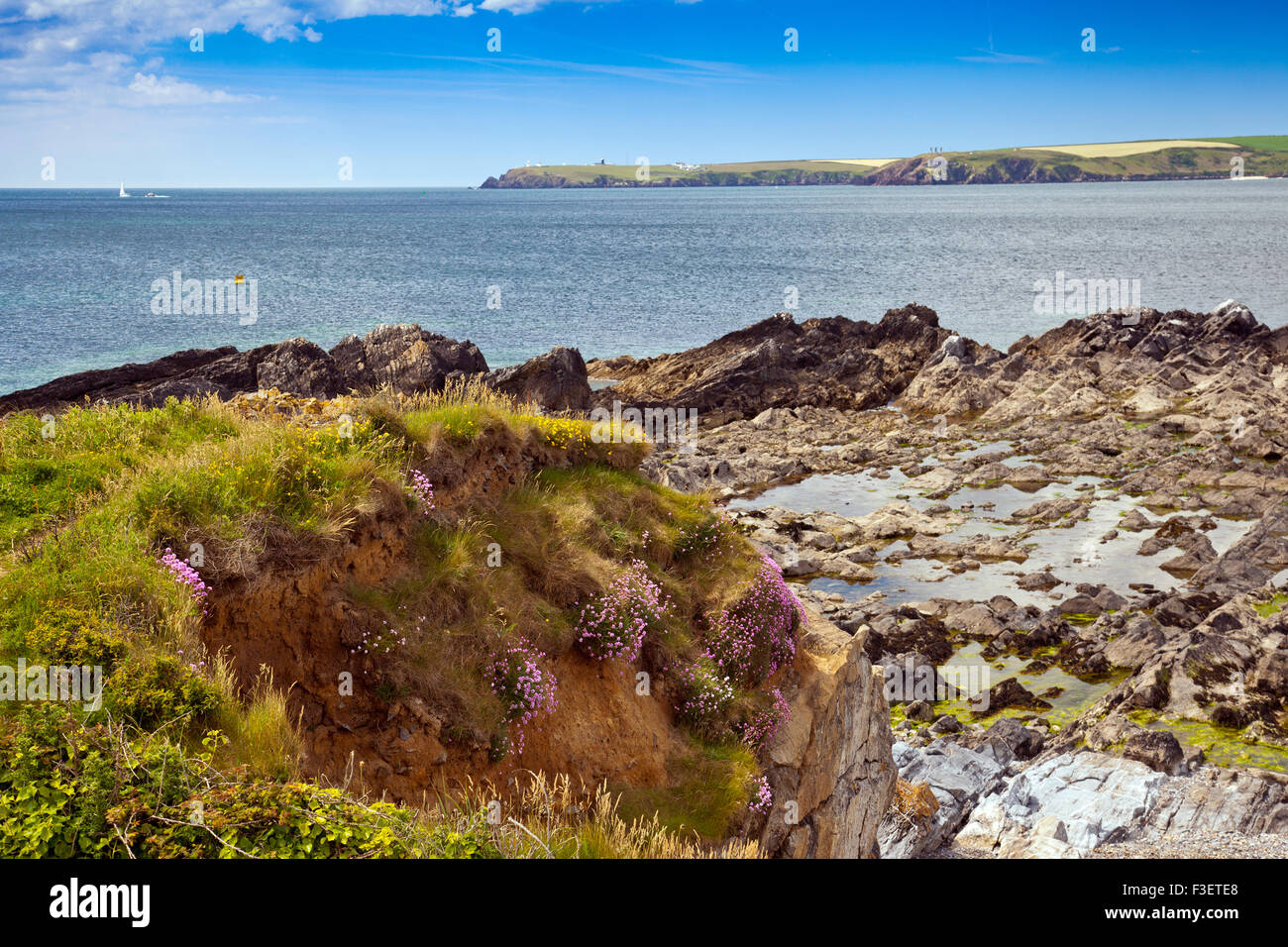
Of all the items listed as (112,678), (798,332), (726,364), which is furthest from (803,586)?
(798,332)

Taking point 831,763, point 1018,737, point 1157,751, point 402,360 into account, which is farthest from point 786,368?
point 831,763

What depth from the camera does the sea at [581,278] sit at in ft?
224

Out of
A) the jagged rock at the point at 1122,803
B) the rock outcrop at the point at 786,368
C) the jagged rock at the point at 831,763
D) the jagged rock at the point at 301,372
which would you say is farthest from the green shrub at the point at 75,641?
the rock outcrop at the point at 786,368

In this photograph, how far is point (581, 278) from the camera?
333 feet

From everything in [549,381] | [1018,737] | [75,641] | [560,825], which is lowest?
[1018,737]

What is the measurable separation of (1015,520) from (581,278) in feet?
248

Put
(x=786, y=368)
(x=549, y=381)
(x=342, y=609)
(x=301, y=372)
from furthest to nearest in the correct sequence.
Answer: (x=786, y=368)
(x=549, y=381)
(x=301, y=372)
(x=342, y=609)

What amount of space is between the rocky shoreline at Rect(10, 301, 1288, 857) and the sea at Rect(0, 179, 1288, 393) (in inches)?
594

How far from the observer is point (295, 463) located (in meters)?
11.1

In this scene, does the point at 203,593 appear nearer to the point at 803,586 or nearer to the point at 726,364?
the point at 803,586

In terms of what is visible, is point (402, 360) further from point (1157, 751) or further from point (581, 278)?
point (581, 278)

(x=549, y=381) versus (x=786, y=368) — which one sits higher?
(x=786, y=368)

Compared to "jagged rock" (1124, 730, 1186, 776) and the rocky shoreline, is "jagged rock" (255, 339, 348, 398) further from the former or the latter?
"jagged rock" (1124, 730, 1186, 776)

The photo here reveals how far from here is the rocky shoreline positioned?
16.6m
